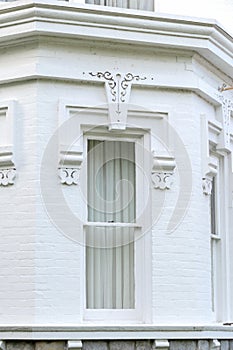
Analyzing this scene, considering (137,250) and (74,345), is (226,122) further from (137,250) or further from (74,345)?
(74,345)

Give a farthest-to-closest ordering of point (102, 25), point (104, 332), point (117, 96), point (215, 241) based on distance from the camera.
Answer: point (215, 241) → point (117, 96) → point (102, 25) → point (104, 332)

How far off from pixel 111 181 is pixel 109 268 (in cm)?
116

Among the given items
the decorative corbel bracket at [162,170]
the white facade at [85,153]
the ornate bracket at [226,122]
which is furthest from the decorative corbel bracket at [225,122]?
the decorative corbel bracket at [162,170]

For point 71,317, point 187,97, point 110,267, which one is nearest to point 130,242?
point 110,267

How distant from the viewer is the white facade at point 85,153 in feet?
36.7

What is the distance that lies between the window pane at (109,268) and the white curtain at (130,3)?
3.16 m

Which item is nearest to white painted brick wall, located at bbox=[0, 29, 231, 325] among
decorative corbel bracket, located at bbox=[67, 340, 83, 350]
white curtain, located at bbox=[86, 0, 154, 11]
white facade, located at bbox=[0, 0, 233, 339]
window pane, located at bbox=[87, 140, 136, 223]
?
white facade, located at bbox=[0, 0, 233, 339]

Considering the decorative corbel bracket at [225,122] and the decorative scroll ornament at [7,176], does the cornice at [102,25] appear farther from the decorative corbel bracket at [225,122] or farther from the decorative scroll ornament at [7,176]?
the decorative scroll ornament at [7,176]

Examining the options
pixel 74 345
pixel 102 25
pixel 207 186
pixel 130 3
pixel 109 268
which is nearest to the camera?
pixel 74 345

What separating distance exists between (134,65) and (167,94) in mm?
595

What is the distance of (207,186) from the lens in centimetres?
1216

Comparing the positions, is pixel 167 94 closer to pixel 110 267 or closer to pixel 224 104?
pixel 224 104

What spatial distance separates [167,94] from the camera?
1194 cm

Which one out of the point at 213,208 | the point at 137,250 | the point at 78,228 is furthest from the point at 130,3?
the point at 137,250
